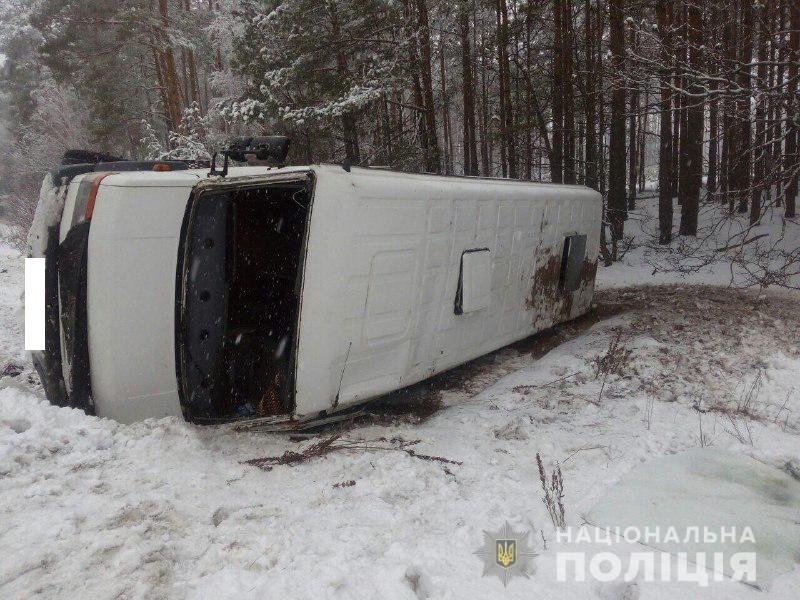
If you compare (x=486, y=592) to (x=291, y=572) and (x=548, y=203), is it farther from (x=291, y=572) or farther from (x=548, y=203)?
(x=548, y=203)

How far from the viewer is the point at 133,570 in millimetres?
2094

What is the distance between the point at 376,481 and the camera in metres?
2.94

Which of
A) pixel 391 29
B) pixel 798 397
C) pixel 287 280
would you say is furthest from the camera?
pixel 391 29

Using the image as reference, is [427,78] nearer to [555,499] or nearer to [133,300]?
[133,300]

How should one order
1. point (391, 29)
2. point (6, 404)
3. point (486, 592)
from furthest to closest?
point (391, 29) → point (6, 404) → point (486, 592)

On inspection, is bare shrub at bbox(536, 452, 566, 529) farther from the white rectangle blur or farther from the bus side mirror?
the white rectangle blur

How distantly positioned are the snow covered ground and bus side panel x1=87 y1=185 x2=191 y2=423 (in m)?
0.31

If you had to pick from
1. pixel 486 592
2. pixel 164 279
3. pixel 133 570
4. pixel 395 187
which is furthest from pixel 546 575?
pixel 164 279

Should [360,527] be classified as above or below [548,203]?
below

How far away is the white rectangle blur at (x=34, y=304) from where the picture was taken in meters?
3.62

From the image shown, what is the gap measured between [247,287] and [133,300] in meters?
1.06

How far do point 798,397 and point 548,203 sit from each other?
299cm

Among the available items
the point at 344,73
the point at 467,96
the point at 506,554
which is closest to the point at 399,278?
the point at 506,554

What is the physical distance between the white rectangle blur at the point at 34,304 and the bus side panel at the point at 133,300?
1.59 ft
